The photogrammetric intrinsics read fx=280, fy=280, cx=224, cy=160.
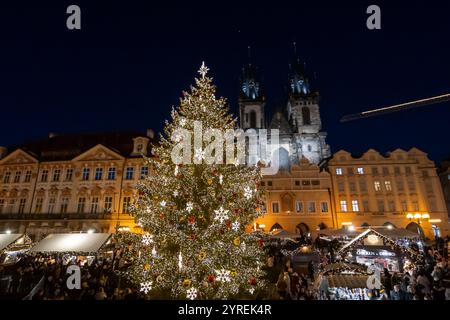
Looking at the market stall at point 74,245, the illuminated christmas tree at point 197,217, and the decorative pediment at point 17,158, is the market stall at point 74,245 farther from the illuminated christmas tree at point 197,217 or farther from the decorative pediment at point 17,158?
the decorative pediment at point 17,158

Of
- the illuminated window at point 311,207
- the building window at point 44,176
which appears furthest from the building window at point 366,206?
the building window at point 44,176

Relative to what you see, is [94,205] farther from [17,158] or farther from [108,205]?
[17,158]

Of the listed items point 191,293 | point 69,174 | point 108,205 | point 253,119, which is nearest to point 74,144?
point 69,174

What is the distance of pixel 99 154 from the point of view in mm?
36875

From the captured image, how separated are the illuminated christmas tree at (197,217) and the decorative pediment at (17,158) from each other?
35171mm

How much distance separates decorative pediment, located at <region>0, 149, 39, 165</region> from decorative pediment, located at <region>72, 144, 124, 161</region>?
22.1 feet

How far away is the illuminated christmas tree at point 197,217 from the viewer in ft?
29.3

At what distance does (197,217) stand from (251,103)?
5384 centimetres

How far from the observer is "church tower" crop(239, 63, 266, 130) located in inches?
2330

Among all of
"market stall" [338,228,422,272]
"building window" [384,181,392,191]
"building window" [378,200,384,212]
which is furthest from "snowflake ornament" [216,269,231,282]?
"building window" [384,181,392,191]
